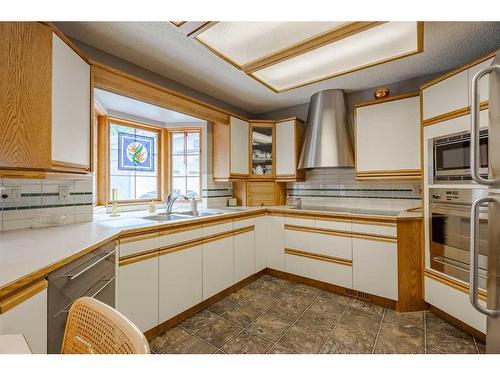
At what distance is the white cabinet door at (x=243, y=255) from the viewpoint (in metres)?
2.42

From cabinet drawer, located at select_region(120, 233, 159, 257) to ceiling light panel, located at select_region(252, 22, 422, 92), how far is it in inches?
61.8

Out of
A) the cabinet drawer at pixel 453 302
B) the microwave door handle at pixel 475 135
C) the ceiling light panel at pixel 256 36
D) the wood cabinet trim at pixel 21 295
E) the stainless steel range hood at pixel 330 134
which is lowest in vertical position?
the cabinet drawer at pixel 453 302

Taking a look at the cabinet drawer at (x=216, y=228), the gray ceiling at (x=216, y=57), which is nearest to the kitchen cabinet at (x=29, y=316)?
the cabinet drawer at (x=216, y=228)

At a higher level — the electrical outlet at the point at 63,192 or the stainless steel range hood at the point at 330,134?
the stainless steel range hood at the point at 330,134

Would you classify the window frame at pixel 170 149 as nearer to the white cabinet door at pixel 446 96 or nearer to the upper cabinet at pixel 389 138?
the upper cabinet at pixel 389 138

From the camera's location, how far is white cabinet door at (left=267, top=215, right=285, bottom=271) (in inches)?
106

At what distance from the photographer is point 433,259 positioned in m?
1.91

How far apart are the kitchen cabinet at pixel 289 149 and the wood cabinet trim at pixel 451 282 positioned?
1.64 m

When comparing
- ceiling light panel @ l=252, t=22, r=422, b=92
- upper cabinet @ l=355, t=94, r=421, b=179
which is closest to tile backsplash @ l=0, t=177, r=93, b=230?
ceiling light panel @ l=252, t=22, r=422, b=92

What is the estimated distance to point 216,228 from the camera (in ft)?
7.19

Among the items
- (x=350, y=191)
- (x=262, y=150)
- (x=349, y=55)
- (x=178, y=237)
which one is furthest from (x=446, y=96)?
(x=178, y=237)

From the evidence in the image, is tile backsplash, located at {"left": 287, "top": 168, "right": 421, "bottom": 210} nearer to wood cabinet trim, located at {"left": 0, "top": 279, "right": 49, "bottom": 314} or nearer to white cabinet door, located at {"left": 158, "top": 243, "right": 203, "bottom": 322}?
white cabinet door, located at {"left": 158, "top": 243, "right": 203, "bottom": 322}

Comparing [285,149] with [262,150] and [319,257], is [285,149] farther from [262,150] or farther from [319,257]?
[319,257]
